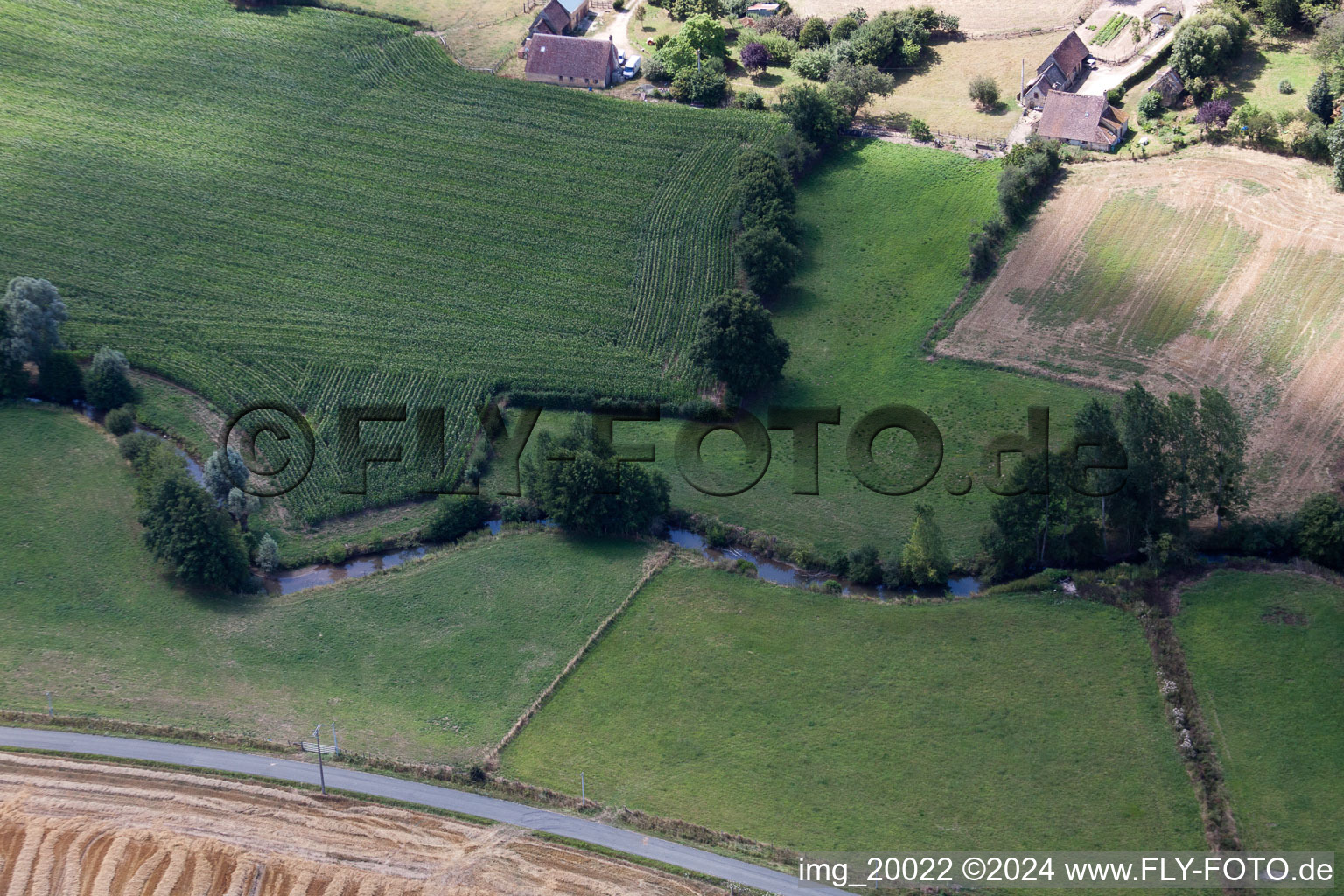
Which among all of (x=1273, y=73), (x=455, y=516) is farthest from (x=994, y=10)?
(x=455, y=516)

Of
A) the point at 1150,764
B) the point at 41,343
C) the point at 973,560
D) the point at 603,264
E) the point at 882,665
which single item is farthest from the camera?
the point at 603,264

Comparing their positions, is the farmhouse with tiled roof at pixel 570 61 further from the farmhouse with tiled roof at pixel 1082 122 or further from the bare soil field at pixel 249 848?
the bare soil field at pixel 249 848

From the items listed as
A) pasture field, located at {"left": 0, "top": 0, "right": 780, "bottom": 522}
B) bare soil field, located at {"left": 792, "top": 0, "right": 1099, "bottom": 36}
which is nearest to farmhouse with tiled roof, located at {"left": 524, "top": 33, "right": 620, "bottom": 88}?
pasture field, located at {"left": 0, "top": 0, "right": 780, "bottom": 522}

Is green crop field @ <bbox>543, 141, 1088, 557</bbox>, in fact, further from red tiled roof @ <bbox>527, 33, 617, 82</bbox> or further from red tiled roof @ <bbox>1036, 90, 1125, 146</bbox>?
red tiled roof @ <bbox>527, 33, 617, 82</bbox>

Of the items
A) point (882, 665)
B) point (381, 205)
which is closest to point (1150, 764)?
point (882, 665)

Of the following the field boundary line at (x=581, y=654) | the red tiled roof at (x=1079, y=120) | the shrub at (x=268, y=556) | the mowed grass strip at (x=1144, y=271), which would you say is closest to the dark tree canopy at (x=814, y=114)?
the red tiled roof at (x=1079, y=120)

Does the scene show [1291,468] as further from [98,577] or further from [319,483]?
[98,577]
